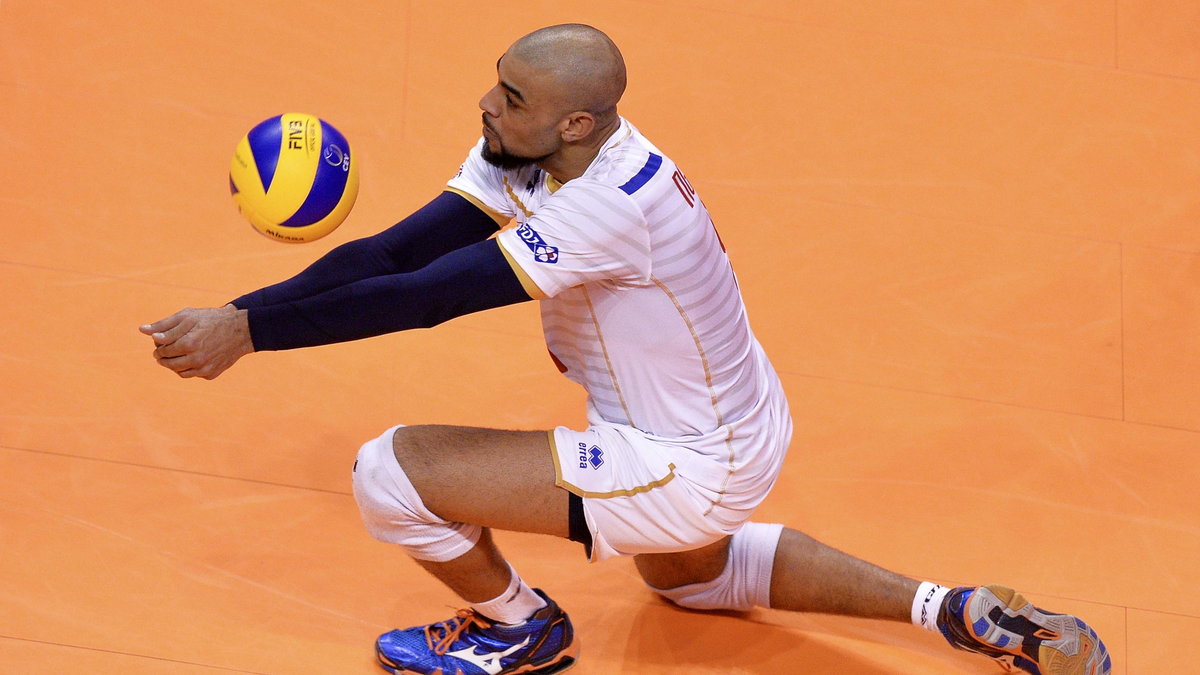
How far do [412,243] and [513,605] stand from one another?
2.85ft

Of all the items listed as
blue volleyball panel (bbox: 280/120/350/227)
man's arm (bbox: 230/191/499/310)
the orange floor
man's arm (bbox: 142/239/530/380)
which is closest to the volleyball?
blue volleyball panel (bbox: 280/120/350/227)

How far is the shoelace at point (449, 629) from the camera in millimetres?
3084

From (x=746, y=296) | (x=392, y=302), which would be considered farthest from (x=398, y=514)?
(x=746, y=296)

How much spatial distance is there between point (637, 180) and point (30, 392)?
5.89 feet

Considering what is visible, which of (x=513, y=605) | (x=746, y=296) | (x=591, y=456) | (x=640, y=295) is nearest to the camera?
(x=640, y=295)

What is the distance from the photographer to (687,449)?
115 inches

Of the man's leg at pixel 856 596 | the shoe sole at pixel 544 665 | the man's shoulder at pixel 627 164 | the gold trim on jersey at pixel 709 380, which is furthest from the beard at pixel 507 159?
the shoe sole at pixel 544 665

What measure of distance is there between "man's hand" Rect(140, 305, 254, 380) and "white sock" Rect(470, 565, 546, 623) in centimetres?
80

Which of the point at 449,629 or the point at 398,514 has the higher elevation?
the point at 398,514

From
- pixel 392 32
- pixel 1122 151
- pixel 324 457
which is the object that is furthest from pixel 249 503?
pixel 1122 151

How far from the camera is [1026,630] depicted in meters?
3.12

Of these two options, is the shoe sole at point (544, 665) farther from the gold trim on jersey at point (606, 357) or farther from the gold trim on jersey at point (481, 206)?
the gold trim on jersey at point (481, 206)

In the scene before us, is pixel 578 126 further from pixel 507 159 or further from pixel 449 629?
pixel 449 629

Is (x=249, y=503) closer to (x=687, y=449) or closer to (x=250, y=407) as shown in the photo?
(x=250, y=407)
